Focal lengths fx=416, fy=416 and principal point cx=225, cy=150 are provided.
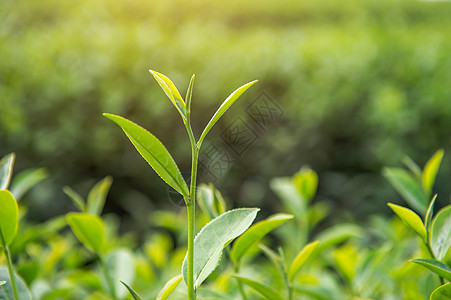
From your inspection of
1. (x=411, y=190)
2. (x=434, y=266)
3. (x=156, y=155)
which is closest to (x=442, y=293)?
(x=434, y=266)

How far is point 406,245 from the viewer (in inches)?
48.3

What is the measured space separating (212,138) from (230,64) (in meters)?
0.60

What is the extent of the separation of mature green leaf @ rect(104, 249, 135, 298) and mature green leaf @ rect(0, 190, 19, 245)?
289mm

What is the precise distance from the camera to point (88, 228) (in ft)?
2.48

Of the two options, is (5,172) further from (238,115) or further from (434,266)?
(238,115)

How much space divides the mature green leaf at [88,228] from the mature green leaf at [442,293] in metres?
0.55

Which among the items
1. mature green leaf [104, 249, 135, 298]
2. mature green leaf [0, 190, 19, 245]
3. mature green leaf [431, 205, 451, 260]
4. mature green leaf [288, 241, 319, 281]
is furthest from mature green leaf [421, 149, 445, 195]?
mature green leaf [0, 190, 19, 245]

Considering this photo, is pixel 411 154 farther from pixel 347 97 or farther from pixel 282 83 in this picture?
pixel 282 83

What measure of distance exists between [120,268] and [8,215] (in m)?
0.34

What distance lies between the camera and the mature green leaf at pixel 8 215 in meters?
0.58

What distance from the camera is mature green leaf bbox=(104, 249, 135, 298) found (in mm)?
848

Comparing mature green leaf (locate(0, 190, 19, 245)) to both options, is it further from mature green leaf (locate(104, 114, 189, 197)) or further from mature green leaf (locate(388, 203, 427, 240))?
mature green leaf (locate(388, 203, 427, 240))

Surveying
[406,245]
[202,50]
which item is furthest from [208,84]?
[406,245]

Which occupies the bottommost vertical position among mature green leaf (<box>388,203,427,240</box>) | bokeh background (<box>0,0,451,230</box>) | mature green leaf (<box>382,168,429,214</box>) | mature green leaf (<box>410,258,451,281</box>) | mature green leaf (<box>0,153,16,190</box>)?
bokeh background (<box>0,0,451,230</box>)
